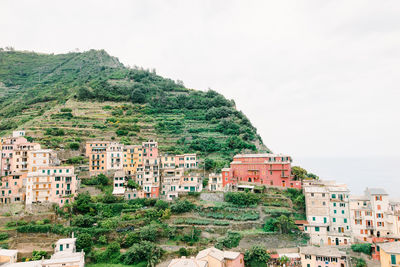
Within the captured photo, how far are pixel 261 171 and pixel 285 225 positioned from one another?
10.5 m

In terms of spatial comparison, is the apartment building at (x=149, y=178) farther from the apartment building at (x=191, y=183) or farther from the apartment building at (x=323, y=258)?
the apartment building at (x=323, y=258)

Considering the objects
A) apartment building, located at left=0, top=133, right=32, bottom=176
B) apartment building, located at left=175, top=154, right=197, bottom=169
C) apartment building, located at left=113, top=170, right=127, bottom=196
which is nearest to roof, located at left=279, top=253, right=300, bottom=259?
apartment building, located at left=175, top=154, right=197, bottom=169

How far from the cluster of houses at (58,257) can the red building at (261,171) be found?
72.6 feet

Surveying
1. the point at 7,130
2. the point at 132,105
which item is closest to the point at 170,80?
the point at 132,105

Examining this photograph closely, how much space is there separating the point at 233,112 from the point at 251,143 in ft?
43.1

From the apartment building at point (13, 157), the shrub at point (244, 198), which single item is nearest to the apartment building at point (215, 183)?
the shrub at point (244, 198)

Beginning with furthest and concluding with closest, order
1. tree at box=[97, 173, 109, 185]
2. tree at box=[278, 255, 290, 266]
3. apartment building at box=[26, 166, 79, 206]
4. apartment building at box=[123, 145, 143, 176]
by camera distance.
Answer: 1. apartment building at box=[123, 145, 143, 176]
2. tree at box=[97, 173, 109, 185]
3. apartment building at box=[26, 166, 79, 206]
4. tree at box=[278, 255, 290, 266]

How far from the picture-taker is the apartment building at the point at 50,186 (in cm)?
3541

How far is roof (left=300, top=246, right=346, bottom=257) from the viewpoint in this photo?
2933 centimetres

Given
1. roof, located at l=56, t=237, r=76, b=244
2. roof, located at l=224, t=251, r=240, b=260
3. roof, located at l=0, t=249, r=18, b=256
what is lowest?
roof, located at l=224, t=251, r=240, b=260

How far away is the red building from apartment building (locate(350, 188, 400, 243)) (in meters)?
Result: 8.56

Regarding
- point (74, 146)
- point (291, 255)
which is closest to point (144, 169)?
point (74, 146)

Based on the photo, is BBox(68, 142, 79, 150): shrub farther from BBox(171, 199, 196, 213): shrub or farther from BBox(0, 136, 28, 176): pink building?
BBox(171, 199, 196, 213): shrub

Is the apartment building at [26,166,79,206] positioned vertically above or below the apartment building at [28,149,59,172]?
below
